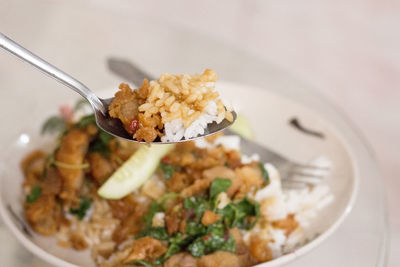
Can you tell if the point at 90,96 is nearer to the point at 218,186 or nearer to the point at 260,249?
the point at 218,186

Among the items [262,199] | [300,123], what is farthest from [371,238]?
[300,123]

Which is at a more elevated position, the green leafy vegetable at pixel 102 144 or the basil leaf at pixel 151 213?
the green leafy vegetable at pixel 102 144

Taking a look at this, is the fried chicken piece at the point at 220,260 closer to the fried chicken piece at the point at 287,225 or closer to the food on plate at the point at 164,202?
the food on plate at the point at 164,202

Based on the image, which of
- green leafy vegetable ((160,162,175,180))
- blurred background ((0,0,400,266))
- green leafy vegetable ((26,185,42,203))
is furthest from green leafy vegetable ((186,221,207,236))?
blurred background ((0,0,400,266))

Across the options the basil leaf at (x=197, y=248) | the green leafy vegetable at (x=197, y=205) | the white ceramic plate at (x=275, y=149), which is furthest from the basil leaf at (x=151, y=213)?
the white ceramic plate at (x=275, y=149)

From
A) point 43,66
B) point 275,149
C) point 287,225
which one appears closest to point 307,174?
point 275,149

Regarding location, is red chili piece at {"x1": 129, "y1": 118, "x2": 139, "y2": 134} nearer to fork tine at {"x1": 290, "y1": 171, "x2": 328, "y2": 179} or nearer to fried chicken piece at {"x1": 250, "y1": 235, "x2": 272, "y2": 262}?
fried chicken piece at {"x1": 250, "y1": 235, "x2": 272, "y2": 262}
